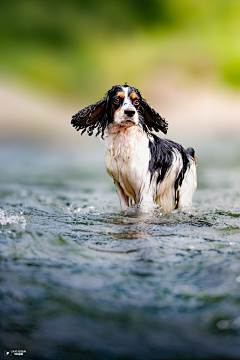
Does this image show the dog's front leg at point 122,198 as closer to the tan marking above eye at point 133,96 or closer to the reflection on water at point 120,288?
the reflection on water at point 120,288

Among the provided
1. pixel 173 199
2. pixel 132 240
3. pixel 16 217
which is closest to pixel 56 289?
pixel 132 240

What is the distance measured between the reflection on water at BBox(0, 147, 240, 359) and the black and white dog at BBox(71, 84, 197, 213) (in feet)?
2.20

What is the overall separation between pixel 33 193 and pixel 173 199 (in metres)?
3.36

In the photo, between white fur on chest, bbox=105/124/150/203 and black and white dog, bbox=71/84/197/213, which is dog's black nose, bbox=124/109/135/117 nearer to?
black and white dog, bbox=71/84/197/213

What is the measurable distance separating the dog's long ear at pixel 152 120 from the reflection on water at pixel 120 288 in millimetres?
1716

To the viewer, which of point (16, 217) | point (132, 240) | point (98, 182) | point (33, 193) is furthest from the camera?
point (98, 182)

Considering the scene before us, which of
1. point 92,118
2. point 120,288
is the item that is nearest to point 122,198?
point 92,118

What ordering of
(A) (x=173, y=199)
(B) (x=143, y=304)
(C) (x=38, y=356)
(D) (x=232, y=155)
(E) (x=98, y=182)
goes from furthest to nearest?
(D) (x=232, y=155)
(E) (x=98, y=182)
(A) (x=173, y=199)
(B) (x=143, y=304)
(C) (x=38, y=356)

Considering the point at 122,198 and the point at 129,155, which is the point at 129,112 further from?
the point at 122,198

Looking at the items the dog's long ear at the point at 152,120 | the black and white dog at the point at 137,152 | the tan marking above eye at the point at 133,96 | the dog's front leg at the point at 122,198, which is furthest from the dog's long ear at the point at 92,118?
the dog's front leg at the point at 122,198

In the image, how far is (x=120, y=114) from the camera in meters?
4.41

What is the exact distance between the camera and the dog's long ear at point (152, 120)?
520 centimetres

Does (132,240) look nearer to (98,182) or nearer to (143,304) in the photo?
(143,304)

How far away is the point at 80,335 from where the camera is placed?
6.28 ft
